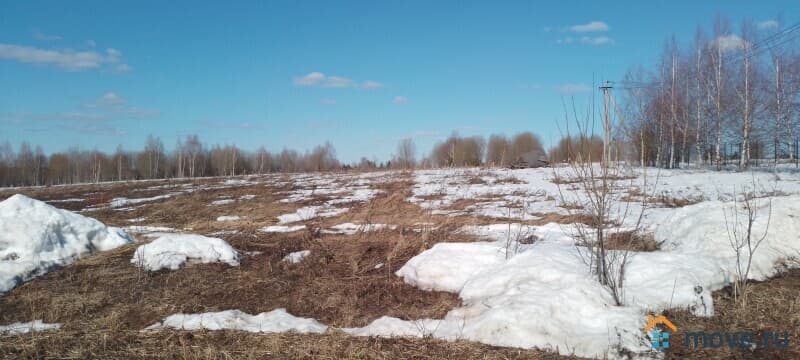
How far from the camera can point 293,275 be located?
553 centimetres

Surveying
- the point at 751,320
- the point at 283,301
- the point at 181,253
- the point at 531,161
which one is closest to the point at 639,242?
the point at 751,320

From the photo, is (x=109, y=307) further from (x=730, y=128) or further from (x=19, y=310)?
(x=730, y=128)

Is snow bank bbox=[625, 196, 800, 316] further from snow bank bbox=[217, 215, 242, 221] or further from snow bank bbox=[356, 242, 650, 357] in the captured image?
snow bank bbox=[217, 215, 242, 221]

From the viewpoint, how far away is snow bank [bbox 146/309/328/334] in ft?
12.2

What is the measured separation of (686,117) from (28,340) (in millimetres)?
26217

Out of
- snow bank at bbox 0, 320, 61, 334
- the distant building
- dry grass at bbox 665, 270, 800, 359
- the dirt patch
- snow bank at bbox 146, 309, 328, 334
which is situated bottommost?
snow bank at bbox 0, 320, 61, 334

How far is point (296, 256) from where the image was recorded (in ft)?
20.4

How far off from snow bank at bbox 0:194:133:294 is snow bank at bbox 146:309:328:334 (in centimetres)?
277

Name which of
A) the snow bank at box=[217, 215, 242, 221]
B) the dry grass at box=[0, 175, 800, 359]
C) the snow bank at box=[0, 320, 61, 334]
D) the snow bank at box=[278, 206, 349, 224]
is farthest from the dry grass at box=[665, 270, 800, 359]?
the snow bank at box=[217, 215, 242, 221]

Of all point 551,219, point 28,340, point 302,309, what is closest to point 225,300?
point 302,309

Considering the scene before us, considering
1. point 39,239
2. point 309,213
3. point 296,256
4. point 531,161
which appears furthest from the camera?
point 531,161

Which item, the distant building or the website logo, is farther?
the distant building

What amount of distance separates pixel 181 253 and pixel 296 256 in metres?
1.61

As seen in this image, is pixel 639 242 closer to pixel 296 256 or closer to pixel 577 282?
pixel 577 282
